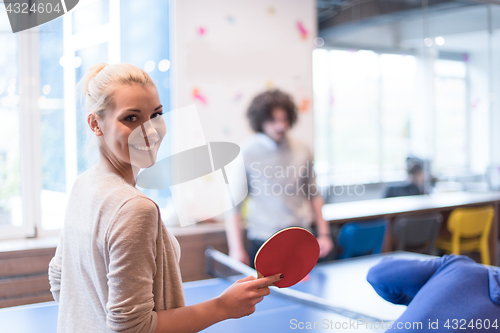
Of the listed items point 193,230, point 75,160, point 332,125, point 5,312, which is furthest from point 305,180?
point 332,125

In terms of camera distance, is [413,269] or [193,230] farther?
[193,230]

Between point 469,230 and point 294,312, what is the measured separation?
290 centimetres

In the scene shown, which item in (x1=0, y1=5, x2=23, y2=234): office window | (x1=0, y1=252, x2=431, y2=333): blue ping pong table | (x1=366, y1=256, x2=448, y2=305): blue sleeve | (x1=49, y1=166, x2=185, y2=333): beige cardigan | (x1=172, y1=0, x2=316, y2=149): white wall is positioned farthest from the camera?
(x1=172, y1=0, x2=316, y2=149): white wall

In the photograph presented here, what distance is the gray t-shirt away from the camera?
8.08 ft

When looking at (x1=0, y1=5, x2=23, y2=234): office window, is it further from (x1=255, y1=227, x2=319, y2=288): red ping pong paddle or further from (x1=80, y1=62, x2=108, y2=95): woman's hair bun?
(x1=255, y1=227, x2=319, y2=288): red ping pong paddle

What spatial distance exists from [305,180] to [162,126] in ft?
5.67

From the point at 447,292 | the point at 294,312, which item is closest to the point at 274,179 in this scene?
the point at 294,312

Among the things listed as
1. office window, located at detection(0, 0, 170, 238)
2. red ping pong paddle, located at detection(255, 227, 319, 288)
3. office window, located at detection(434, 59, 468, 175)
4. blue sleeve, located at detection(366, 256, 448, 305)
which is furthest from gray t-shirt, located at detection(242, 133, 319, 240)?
office window, located at detection(434, 59, 468, 175)

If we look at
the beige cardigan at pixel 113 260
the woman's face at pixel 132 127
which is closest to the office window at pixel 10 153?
the beige cardigan at pixel 113 260

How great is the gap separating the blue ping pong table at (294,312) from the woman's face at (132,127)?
2.46 ft

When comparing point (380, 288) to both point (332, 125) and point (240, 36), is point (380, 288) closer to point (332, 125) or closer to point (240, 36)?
point (240, 36)

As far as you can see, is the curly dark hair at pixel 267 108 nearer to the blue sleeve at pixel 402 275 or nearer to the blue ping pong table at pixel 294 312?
the blue ping pong table at pixel 294 312

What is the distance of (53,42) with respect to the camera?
59.8 inches

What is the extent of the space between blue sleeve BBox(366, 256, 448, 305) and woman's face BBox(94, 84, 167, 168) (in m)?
0.80
